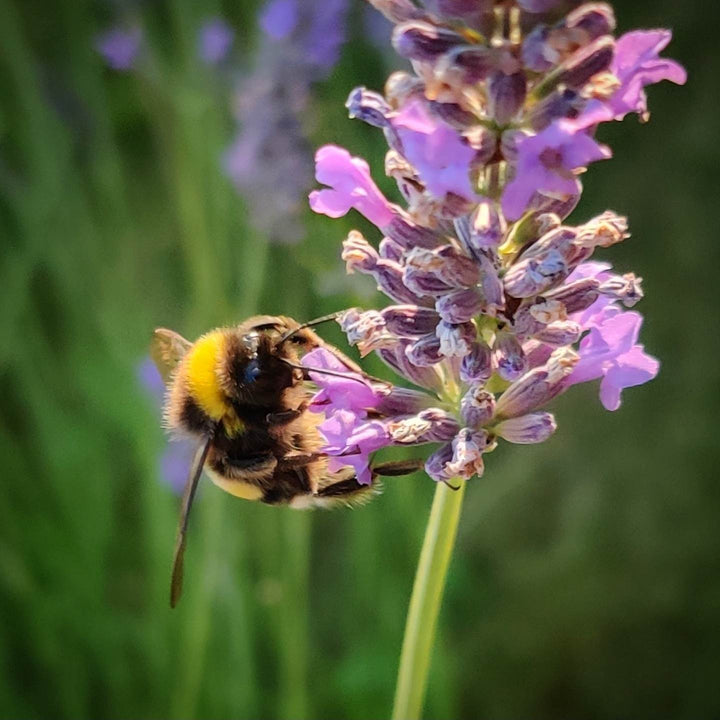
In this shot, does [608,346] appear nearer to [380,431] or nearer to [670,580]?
[380,431]

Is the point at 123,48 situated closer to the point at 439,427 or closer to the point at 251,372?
the point at 251,372

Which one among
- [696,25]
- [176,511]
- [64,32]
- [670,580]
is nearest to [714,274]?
[696,25]

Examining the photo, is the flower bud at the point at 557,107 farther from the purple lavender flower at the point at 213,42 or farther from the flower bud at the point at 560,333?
the purple lavender flower at the point at 213,42

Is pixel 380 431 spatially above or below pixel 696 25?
below

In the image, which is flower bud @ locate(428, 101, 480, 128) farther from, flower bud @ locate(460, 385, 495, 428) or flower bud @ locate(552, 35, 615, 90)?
flower bud @ locate(460, 385, 495, 428)

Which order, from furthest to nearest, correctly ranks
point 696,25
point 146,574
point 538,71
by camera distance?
1. point 696,25
2. point 146,574
3. point 538,71

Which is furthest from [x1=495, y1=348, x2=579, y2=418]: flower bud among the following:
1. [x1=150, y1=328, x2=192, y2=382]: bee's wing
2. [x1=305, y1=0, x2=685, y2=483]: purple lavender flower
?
[x1=150, y1=328, x2=192, y2=382]: bee's wing
